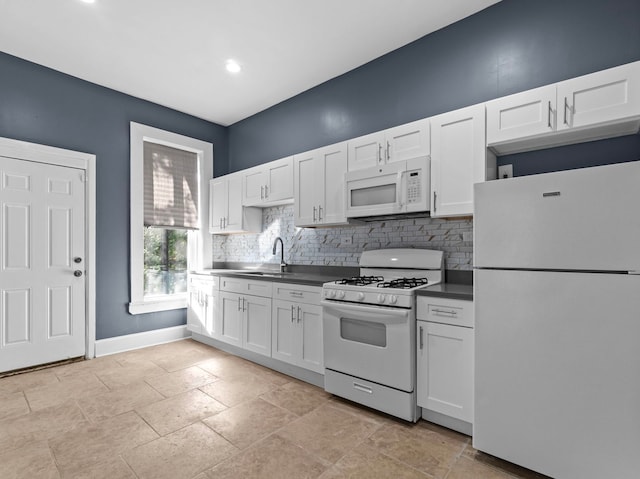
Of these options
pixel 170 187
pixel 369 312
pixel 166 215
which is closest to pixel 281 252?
pixel 166 215

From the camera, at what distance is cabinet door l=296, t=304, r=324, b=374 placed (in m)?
2.90

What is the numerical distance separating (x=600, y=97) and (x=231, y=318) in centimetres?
359

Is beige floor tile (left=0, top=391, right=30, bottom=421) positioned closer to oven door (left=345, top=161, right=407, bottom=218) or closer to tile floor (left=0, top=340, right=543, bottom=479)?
tile floor (left=0, top=340, right=543, bottom=479)

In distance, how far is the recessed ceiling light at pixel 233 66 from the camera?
3391 millimetres

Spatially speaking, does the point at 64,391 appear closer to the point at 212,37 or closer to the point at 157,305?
the point at 157,305

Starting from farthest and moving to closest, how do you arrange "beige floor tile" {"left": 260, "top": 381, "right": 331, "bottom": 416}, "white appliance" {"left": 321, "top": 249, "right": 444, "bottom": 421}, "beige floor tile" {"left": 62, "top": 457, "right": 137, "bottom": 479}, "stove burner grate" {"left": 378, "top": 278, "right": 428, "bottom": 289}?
"beige floor tile" {"left": 260, "top": 381, "right": 331, "bottom": 416}
"stove burner grate" {"left": 378, "top": 278, "right": 428, "bottom": 289}
"white appliance" {"left": 321, "top": 249, "right": 444, "bottom": 421}
"beige floor tile" {"left": 62, "top": 457, "right": 137, "bottom": 479}

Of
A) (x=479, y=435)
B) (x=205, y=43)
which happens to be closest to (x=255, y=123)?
(x=205, y=43)

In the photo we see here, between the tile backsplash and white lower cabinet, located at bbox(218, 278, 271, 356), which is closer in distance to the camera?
the tile backsplash

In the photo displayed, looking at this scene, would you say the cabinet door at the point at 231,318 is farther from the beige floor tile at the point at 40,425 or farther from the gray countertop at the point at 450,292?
the gray countertop at the point at 450,292

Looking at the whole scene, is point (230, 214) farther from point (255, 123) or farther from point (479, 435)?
point (479, 435)

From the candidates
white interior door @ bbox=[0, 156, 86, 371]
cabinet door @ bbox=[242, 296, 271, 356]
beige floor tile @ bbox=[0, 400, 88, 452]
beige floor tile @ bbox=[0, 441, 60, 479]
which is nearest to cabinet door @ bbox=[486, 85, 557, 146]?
cabinet door @ bbox=[242, 296, 271, 356]

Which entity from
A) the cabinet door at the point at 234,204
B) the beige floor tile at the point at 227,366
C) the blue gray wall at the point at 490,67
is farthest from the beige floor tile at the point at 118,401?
the blue gray wall at the point at 490,67

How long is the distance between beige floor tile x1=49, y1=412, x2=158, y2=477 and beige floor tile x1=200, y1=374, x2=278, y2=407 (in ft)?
1.90

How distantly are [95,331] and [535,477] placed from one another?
13.5 feet
